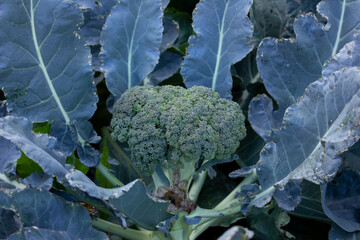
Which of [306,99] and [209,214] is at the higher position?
[306,99]

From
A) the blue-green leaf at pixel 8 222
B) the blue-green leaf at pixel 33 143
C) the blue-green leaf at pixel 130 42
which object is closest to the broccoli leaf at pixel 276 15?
the blue-green leaf at pixel 130 42

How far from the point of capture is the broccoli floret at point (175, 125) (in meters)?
0.81

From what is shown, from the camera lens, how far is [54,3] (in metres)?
0.85

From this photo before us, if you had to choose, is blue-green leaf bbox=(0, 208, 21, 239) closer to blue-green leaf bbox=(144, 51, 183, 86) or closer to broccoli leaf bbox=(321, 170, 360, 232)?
blue-green leaf bbox=(144, 51, 183, 86)

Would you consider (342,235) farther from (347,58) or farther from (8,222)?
(8,222)

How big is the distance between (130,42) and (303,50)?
0.39m

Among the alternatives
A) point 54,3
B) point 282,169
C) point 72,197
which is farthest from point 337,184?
point 54,3

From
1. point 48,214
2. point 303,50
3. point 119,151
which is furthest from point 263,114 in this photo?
point 48,214

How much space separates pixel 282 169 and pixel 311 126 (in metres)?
0.10

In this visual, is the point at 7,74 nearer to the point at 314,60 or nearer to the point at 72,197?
the point at 72,197

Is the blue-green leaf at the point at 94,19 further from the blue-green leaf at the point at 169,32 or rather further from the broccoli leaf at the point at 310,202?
the broccoli leaf at the point at 310,202

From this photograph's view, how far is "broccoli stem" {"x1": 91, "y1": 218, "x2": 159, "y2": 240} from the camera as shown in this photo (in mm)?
871

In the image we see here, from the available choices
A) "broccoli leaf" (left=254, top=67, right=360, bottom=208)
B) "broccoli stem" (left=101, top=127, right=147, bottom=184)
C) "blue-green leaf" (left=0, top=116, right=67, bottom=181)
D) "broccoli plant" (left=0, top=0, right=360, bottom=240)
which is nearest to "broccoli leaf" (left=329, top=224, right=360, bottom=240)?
"broccoli plant" (left=0, top=0, right=360, bottom=240)

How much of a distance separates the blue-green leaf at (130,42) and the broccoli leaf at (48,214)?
0.30 metres
